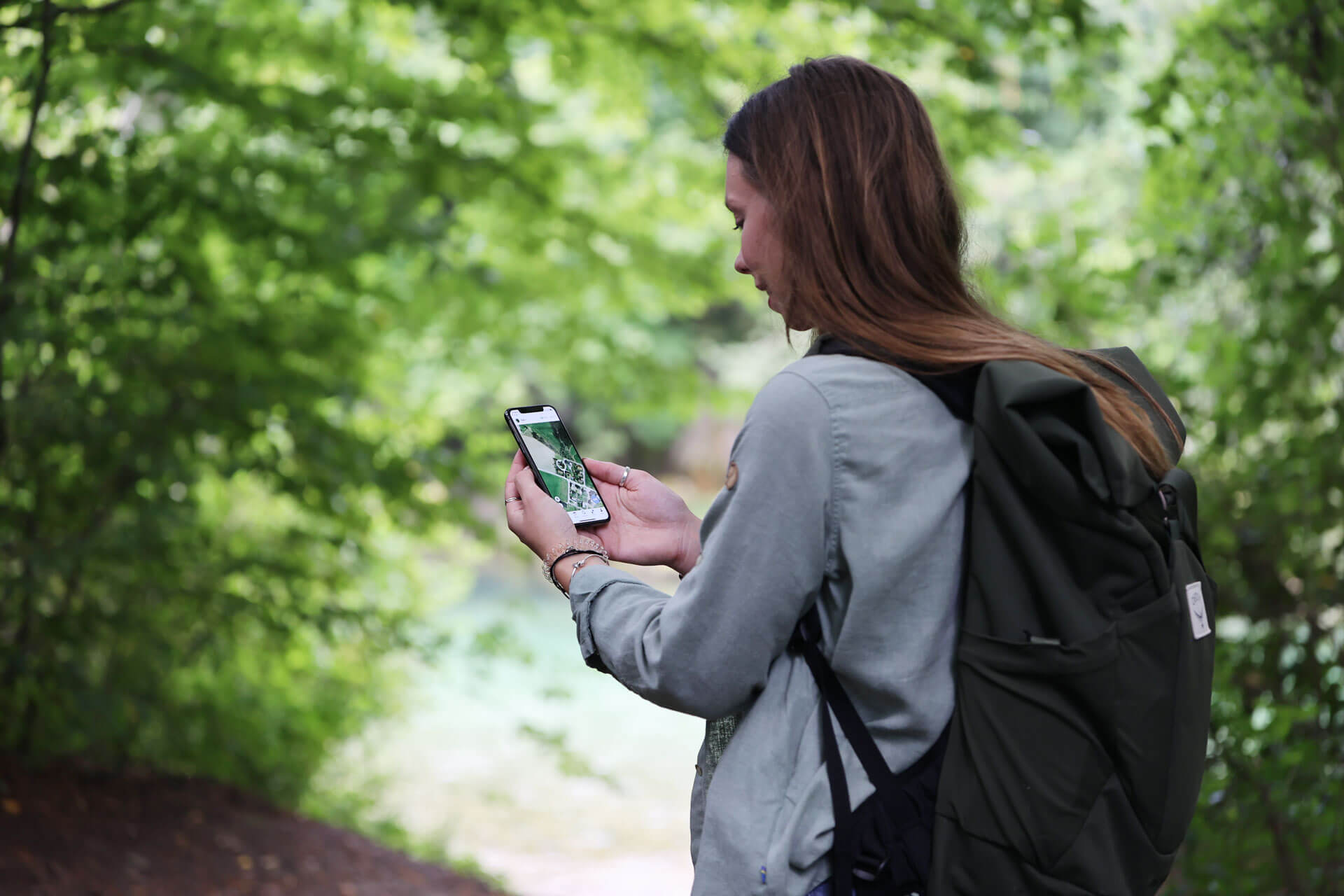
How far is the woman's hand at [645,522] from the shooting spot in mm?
1717

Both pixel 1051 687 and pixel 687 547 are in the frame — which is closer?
pixel 1051 687

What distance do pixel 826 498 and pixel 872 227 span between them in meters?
0.34

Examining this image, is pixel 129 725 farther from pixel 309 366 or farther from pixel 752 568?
pixel 752 568

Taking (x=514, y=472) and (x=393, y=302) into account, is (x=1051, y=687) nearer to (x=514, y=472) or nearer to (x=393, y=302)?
(x=514, y=472)

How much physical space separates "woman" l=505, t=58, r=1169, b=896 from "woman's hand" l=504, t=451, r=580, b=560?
0.16 meters

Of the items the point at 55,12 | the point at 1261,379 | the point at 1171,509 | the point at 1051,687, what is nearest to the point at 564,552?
the point at 1051,687

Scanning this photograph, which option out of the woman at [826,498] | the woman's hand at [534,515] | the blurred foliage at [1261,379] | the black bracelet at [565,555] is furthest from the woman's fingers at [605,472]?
the blurred foliage at [1261,379]

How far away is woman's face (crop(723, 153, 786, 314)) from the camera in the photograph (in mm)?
1390

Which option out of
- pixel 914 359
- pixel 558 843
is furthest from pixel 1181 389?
pixel 558 843

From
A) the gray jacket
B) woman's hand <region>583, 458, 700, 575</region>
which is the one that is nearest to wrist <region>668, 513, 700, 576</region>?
woman's hand <region>583, 458, 700, 575</region>

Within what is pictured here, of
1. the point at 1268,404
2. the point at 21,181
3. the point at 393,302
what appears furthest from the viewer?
the point at 393,302

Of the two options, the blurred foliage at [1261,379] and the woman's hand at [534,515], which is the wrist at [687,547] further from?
the blurred foliage at [1261,379]

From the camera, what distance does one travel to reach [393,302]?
4750 mm

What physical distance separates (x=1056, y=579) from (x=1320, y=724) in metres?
2.60
